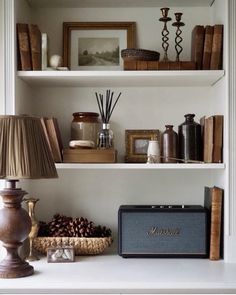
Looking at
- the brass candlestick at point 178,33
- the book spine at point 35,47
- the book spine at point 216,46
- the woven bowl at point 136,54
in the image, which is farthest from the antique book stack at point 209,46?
the book spine at point 35,47

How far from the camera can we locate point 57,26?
2.48 metres

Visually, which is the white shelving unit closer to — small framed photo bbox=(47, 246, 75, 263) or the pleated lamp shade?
small framed photo bbox=(47, 246, 75, 263)

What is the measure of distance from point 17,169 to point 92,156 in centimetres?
48

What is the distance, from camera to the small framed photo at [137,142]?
242cm

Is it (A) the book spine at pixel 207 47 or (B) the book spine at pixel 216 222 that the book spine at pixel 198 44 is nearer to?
(A) the book spine at pixel 207 47

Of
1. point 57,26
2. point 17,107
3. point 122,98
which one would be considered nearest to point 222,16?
point 122,98

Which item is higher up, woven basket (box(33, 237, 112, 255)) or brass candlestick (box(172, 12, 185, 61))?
brass candlestick (box(172, 12, 185, 61))

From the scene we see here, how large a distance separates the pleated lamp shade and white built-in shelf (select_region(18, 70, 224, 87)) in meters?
0.36

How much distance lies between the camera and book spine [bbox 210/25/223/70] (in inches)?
86.4

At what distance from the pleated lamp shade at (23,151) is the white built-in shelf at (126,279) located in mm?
388

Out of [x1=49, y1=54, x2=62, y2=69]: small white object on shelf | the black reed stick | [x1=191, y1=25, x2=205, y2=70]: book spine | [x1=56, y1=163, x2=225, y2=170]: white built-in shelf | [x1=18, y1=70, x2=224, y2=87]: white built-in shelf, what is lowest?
[x1=56, y1=163, x2=225, y2=170]: white built-in shelf

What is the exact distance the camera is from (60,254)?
Result: 2.18 m

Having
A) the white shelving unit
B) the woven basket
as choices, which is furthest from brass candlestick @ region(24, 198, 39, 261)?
the white shelving unit

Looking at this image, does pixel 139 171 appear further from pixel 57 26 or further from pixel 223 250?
pixel 57 26
